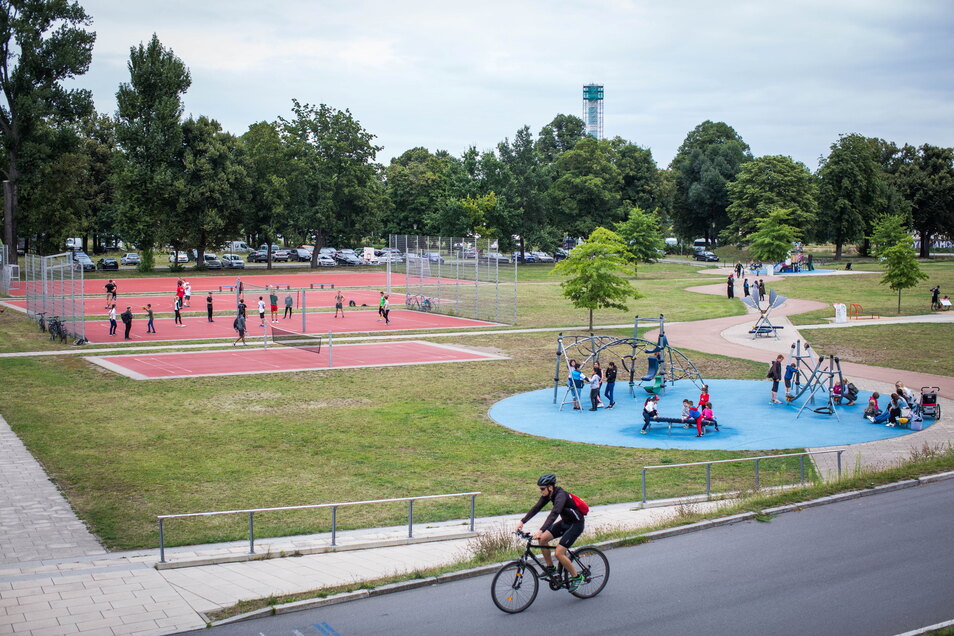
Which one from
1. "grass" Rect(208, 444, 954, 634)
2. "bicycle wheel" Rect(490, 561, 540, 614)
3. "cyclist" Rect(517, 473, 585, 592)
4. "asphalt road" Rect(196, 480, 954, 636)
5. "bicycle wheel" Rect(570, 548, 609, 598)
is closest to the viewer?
"asphalt road" Rect(196, 480, 954, 636)

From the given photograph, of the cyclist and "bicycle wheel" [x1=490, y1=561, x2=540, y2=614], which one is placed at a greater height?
the cyclist

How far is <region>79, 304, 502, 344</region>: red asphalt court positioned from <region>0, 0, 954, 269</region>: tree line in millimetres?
31552

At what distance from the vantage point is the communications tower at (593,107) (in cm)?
16888

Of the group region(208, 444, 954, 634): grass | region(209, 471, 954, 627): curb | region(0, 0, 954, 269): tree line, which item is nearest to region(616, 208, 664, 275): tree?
region(0, 0, 954, 269): tree line

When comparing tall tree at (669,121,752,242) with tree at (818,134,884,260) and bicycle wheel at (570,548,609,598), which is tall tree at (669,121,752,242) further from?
bicycle wheel at (570,548,609,598)

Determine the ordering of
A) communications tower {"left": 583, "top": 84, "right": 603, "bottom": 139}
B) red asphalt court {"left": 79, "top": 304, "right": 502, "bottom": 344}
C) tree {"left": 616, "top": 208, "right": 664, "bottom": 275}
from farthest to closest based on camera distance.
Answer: communications tower {"left": 583, "top": 84, "right": 603, "bottom": 139}
tree {"left": 616, "top": 208, "right": 664, "bottom": 275}
red asphalt court {"left": 79, "top": 304, "right": 502, "bottom": 344}

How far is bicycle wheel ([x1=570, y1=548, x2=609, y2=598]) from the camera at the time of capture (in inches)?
400

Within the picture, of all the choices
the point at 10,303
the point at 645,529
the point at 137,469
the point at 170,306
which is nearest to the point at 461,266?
the point at 170,306

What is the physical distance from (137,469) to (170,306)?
1481 inches

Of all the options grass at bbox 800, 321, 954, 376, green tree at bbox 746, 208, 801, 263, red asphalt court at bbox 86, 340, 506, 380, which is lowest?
red asphalt court at bbox 86, 340, 506, 380

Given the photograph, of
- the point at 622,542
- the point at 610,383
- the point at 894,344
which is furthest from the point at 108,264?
the point at 622,542

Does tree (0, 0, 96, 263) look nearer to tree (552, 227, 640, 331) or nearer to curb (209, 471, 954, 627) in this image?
tree (552, 227, 640, 331)

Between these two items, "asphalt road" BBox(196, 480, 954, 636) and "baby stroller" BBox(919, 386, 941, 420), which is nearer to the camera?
"asphalt road" BBox(196, 480, 954, 636)

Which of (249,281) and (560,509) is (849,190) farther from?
(560,509)
